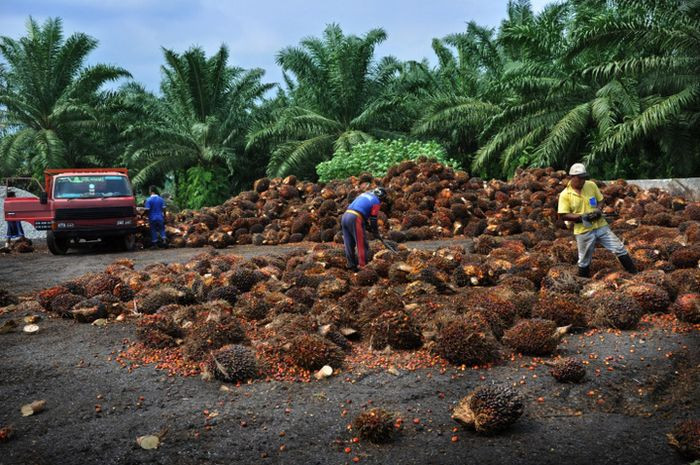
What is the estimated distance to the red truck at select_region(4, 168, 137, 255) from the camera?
15500 millimetres

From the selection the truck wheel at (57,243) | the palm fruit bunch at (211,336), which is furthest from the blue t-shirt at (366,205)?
the truck wheel at (57,243)

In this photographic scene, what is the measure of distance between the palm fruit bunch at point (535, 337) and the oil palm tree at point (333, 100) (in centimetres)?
2036

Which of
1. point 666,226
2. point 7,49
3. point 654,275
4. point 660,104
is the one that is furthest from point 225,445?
point 7,49

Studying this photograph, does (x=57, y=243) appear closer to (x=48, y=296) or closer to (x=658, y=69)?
(x=48, y=296)

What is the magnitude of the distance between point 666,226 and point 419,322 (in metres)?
9.20

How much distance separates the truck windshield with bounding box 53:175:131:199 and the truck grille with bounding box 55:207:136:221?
0.49 meters

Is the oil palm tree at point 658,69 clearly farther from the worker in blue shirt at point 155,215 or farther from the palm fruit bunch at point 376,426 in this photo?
the palm fruit bunch at point 376,426

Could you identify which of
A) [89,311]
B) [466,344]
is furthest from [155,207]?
[466,344]

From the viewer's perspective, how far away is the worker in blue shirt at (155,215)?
16734 mm

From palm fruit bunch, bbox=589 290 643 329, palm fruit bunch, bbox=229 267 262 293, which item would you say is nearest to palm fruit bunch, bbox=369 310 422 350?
palm fruit bunch, bbox=589 290 643 329

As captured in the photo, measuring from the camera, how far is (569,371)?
5227mm

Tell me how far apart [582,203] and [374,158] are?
14025 mm

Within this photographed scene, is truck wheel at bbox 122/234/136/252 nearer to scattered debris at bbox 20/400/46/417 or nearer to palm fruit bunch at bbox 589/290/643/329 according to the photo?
scattered debris at bbox 20/400/46/417

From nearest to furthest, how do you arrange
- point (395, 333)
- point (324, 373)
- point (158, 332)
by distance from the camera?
point (324, 373), point (395, 333), point (158, 332)
